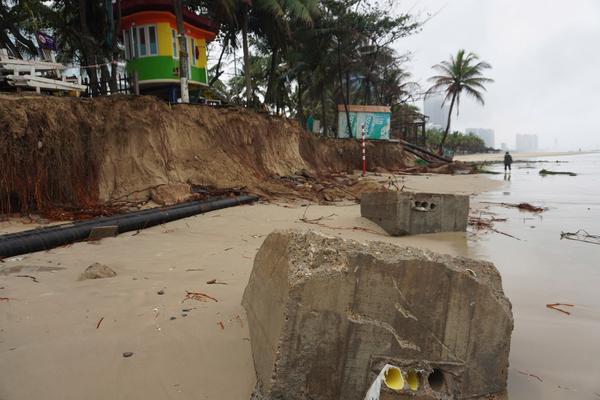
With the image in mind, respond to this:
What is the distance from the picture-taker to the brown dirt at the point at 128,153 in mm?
6980

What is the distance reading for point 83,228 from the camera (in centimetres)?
524

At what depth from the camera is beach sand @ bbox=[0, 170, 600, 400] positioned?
2.08 meters

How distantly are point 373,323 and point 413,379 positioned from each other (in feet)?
1.10

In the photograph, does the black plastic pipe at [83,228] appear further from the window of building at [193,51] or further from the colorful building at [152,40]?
the window of building at [193,51]

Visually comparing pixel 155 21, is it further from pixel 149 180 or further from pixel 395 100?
pixel 395 100

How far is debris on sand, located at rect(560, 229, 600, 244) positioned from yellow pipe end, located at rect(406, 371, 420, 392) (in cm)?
551

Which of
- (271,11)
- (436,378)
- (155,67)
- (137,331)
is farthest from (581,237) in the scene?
(155,67)

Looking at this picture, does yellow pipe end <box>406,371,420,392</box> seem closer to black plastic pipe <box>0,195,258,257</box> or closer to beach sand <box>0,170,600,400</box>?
beach sand <box>0,170,600,400</box>

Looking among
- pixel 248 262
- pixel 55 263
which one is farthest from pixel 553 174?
pixel 55 263

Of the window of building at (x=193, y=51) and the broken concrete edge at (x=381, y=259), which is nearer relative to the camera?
the broken concrete edge at (x=381, y=259)

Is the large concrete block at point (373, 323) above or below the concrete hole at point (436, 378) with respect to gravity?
above

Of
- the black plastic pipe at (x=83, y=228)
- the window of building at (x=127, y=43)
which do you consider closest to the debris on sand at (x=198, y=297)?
the black plastic pipe at (x=83, y=228)

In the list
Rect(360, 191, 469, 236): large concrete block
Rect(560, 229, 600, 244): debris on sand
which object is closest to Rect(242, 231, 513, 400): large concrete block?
Rect(360, 191, 469, 236): large concrete block

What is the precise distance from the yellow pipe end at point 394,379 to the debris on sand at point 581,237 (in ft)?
18.5
